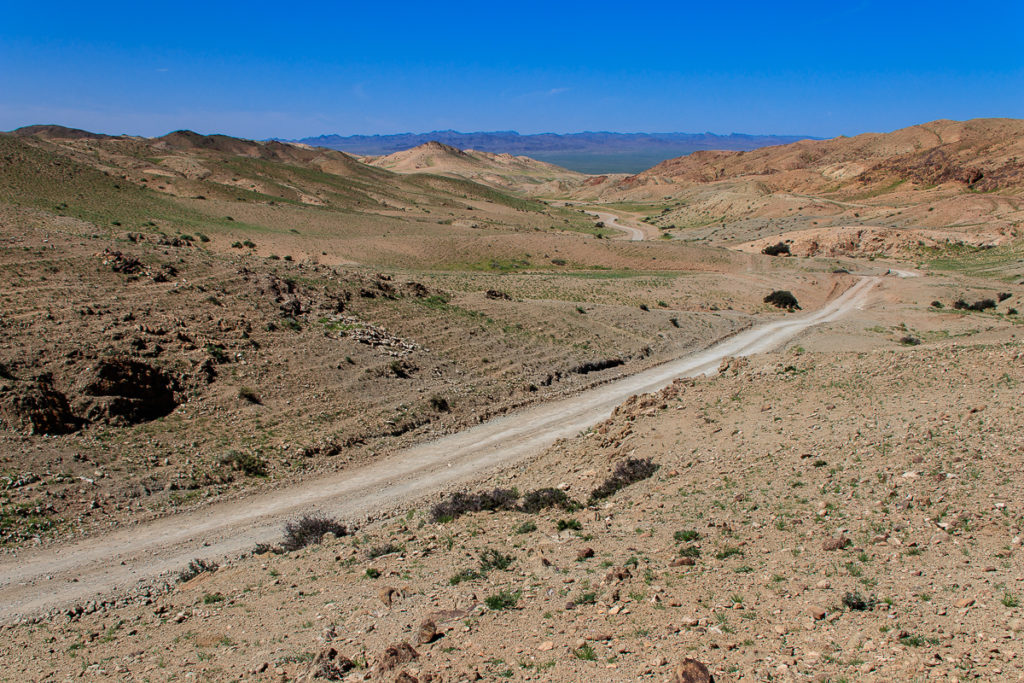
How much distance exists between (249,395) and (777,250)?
6425cm

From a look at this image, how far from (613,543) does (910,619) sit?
14.3ft

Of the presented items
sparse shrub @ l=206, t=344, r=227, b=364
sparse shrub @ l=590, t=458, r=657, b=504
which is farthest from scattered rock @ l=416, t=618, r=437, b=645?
sparse shrub @ l=206, t=344, r=227, b=364

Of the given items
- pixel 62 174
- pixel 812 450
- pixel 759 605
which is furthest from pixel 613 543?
pixel 62 174

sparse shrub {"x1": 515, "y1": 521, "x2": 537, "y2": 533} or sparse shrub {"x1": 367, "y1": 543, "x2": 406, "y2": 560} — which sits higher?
sparse shrub {"x1": 515, "y1": 521, "x2": 537, "y2": 533}

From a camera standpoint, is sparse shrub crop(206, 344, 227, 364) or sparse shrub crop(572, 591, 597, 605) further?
sparse shrub crop(206, 344, 227, 364)

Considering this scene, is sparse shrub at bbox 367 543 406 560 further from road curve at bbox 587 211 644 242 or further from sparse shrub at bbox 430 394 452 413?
road curve at bbox 587 211 644 242

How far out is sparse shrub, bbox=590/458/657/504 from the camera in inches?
537

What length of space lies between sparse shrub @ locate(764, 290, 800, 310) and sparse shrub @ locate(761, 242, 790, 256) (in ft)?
87.5

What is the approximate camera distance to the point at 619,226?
10312 centimetres

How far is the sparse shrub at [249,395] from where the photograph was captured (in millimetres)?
20375

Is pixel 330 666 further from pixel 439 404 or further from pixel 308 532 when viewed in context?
pixel 439 404

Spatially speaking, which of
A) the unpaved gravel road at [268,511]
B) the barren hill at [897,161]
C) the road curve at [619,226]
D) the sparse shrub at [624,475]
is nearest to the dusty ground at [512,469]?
the sparse shrub at [624,475]

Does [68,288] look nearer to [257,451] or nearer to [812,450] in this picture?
[257,451]

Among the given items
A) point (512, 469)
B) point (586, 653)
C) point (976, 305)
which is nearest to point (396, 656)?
point (586, 653)
